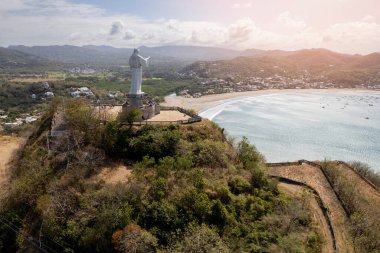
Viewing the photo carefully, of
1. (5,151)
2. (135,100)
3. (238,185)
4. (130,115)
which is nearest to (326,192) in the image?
(238,185)

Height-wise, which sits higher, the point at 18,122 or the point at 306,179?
the point at 306,179

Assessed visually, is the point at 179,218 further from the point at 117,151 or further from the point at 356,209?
the point at 356,209

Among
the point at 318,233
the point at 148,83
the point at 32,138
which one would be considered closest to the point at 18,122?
the point at 32,138

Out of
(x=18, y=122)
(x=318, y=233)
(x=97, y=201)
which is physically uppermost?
(x=97, y=201)

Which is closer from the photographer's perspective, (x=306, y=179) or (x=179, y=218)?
(x=179, y=218)

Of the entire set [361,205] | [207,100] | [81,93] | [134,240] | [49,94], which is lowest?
[49,94]

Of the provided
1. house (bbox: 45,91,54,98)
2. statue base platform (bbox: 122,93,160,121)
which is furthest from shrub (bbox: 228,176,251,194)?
house (bbox: 45,91,54,98)

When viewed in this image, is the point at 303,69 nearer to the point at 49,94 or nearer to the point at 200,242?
the point at 49,94

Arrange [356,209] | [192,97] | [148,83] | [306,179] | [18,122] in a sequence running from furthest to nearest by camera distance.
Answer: [148,83], [192,97], [18,122], [306,179], [356,209]
